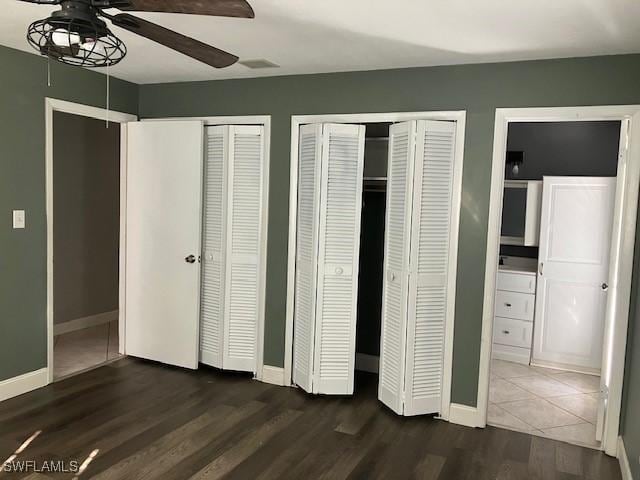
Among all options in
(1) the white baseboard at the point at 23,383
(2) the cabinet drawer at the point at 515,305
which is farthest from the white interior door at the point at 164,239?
(2) the cabinet drawer at the point at 515,305

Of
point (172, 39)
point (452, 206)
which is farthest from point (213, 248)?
point (172, 39)

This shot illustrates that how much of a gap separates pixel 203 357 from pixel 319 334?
3.70 feet

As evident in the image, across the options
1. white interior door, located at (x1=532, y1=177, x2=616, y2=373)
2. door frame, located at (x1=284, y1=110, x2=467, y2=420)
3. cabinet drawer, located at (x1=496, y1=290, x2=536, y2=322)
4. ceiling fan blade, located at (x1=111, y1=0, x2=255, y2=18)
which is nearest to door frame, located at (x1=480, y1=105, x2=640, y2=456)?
door frame, located at (x1=284, y1=110, x2=467, y2=420)

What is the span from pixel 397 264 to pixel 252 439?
4.74 ft

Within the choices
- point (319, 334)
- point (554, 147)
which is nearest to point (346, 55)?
point (319, 334)

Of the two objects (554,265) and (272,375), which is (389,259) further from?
(554,265)

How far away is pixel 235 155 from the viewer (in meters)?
4.29

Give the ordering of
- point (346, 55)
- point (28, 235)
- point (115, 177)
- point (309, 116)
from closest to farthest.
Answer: point (346, 55)
point (28, 235)
point (309, 116)
point (115, 177)

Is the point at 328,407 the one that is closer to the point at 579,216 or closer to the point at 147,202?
the point at 147,202

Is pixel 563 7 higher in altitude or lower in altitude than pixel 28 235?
higher

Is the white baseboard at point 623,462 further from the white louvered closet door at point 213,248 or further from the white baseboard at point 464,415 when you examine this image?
the white louvered closet door at point 213,248

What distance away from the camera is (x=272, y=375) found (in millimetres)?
4316

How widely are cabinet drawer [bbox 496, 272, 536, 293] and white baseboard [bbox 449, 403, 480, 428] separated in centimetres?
179

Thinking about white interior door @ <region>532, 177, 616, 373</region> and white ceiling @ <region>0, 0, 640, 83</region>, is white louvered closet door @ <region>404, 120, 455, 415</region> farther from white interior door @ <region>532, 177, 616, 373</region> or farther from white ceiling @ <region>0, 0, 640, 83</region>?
Answer: white interior door @ <region>532, 177, 616, 373</region>
